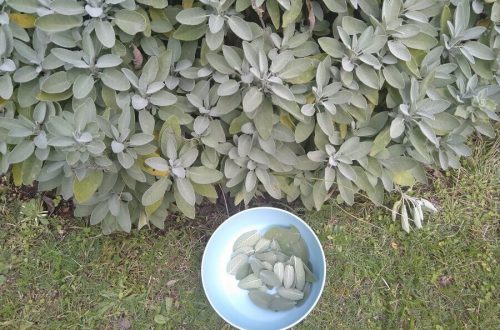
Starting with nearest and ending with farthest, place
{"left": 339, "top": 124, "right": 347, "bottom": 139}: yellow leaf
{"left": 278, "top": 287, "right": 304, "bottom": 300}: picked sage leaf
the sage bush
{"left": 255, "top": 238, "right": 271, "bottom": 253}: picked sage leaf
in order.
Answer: the sage bush → {"left": 339, "top": 124, "right": 347, "bottom": 139}: yellow leaf → {"left": 278, "top": 287, "right": 304, "bottom": 300}: picked sage leaf → {"left": 255, "top": 238, "right": 271, "bottom": 253}: picked sage leaf

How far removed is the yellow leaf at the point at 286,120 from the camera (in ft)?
5.87

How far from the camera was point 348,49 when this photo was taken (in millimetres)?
1665

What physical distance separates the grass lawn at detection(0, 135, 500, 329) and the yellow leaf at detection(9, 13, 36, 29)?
0.90 metres

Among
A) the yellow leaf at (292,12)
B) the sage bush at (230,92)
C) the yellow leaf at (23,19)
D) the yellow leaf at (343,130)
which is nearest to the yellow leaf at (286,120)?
the sage bush at (230,92)

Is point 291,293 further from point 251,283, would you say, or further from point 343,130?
point 343,130

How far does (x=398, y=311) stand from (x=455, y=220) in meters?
0.52

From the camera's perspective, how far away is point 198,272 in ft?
7.16

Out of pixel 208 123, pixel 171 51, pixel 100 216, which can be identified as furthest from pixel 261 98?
pixel 100 216

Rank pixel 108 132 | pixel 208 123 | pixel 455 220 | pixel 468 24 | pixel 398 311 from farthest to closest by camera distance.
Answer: pixel 455 220, pixel 398 311, pixel 468 24, pixel 208 123, pixel 108 132

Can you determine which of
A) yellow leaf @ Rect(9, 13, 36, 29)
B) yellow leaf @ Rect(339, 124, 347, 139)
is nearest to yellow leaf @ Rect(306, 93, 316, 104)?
yellow leaf @ Rect(339, 124, 347, 139)

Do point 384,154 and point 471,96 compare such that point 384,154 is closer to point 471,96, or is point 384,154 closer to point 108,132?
point 471,96

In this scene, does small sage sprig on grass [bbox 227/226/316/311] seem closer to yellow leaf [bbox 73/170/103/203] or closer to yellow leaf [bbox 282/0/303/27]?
yellow leaf [bbox 73/170/103/203]

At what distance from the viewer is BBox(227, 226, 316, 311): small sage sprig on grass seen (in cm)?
197

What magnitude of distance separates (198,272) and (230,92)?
93cm
